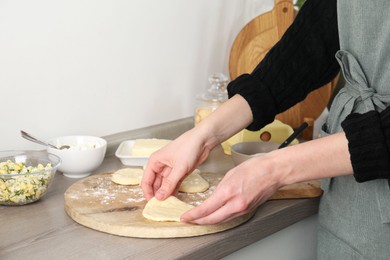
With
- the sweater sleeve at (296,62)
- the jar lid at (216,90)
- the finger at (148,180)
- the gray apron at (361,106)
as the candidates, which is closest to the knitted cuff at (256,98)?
the sweater sleeve at (296,62)

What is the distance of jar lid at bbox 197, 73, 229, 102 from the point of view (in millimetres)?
1604

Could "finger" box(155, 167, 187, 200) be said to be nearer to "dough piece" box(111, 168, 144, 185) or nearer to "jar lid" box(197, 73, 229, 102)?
"dough piece" box(111, 168, 144, 185)

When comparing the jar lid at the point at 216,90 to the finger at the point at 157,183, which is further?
the jar lid at the point at 216,90

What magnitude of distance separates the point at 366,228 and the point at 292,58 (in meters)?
0.39

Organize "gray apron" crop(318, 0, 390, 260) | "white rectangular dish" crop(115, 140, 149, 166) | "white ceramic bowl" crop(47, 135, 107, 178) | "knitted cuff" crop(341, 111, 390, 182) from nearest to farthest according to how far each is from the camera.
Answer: "knitted cuff" crop(341, 111, 390, 182) < "gray apron" crop(318, 0, 390, 260) < "white ceramic bowl" crop(47, 135, 107, 178) < "white rectangular dish" crop(115, 140, 149, 166)

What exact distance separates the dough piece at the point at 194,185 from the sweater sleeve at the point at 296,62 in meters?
0.15

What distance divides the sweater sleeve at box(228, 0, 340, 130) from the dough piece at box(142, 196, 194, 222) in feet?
0.87

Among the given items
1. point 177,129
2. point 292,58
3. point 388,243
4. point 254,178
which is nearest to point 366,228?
point 388,243

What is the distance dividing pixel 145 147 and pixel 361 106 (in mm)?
537

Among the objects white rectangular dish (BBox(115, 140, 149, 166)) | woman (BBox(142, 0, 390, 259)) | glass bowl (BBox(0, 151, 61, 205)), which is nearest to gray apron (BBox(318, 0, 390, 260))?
woman (BBox(142, 0, 390, 259))

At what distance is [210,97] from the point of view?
5.26 ft

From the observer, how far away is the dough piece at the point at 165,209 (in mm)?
1018

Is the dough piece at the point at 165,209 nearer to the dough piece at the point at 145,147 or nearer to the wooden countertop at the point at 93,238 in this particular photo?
the wooden countertop at the point at 93,238

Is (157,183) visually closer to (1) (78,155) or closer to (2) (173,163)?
(2) (173,163)
